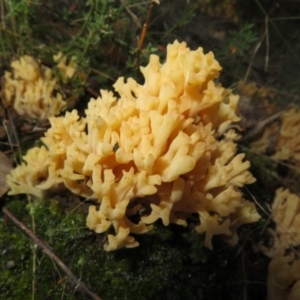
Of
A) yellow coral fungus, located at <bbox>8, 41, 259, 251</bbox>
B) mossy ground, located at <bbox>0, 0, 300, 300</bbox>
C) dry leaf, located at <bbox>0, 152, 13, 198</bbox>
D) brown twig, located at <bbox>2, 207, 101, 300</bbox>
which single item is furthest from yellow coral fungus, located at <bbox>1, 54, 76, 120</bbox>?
brown twig, located at <bbox>2, 207, 101, 300</bbox>

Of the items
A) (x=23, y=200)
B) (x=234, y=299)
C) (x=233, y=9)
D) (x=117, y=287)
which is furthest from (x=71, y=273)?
(x=233, y=9)

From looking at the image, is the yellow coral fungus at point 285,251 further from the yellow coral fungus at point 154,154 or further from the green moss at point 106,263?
the yellow coral fungus at point 154,154

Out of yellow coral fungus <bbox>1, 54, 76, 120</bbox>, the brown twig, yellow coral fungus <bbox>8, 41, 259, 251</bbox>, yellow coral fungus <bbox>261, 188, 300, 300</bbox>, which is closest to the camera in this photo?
yellow coral fungus <bbox>8, 41, 259, 251</bbox>

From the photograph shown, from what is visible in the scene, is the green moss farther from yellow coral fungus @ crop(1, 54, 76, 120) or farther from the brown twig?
yellow coral fungus @ crop(1, 54, 76, 120)

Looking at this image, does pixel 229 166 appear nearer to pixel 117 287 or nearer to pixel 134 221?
pixel 134 221

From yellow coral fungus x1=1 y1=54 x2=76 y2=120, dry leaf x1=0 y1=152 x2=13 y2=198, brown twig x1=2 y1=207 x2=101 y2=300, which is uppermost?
yellow coral fungus x1=1 y1=54 x2=76 y2=120

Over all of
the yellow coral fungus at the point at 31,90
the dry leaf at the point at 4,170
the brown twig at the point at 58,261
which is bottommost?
the brown twig at the point at 58,261

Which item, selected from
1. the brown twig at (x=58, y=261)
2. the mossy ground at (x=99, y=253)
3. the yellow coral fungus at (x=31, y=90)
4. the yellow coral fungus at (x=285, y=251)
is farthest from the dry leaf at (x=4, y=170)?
the yellow coral fungus at (x=285, y=251)
